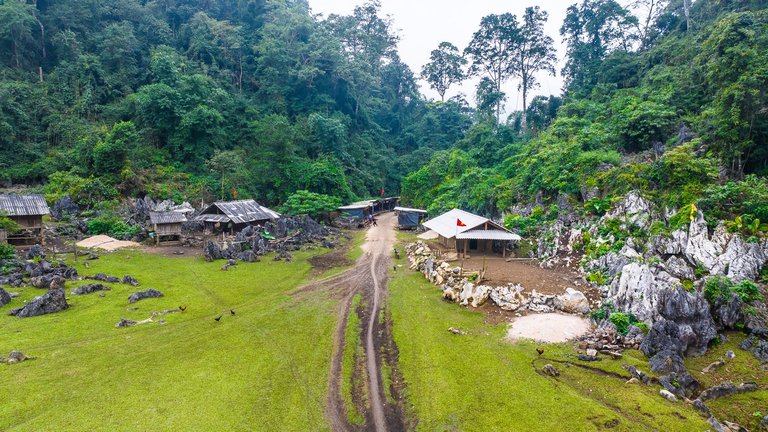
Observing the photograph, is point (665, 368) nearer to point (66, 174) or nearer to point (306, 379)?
point (306, 379)

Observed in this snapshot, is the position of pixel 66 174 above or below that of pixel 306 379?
above

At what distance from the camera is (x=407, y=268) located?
1070 inches

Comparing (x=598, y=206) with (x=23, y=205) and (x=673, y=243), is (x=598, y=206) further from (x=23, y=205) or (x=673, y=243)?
(x=23, y=205)

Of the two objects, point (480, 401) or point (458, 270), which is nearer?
point (480, 401)

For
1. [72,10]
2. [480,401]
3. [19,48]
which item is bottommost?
[480,401]

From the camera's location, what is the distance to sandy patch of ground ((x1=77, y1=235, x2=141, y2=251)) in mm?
27906

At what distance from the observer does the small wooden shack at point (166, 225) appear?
30953 millimetres

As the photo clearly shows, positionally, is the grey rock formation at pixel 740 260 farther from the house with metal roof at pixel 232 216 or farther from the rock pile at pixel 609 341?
the house with metal roof at pixel 232 216

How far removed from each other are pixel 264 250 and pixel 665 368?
26.2 meters

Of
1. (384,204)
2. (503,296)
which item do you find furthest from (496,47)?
(503,296)

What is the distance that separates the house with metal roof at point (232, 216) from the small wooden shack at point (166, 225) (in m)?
2.47

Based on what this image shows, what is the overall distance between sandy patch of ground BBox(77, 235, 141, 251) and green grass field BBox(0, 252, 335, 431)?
883 cm

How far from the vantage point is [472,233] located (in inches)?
1086

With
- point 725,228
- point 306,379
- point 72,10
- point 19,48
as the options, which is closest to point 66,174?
point 19,48
